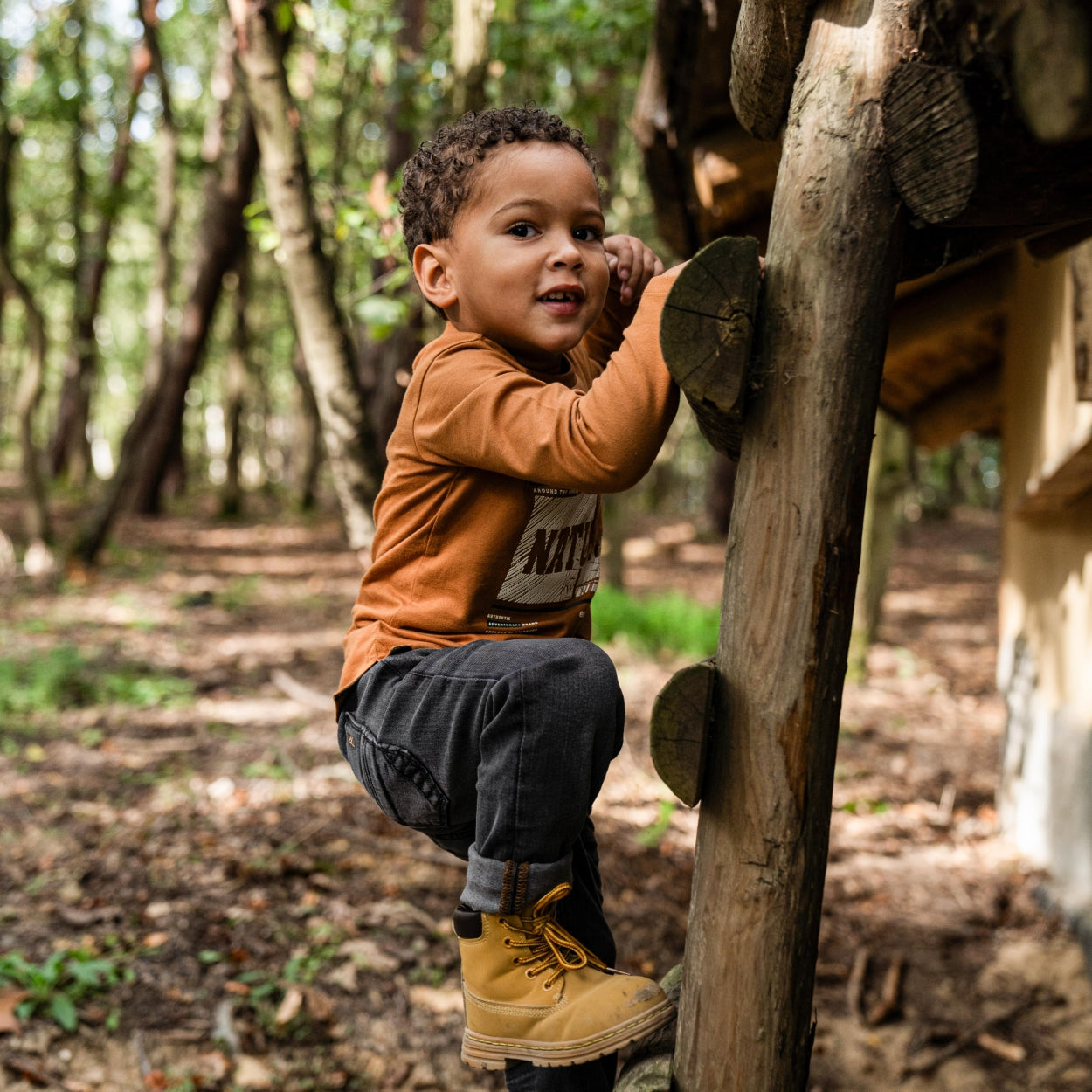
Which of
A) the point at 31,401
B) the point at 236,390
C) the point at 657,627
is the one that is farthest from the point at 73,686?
the point at 236,390

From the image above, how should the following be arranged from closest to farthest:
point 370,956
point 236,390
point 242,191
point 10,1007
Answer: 1. point 10,1007
2. point 370,956
3. point 242,191
4. point 236,390

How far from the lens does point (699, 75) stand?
3.26 metres

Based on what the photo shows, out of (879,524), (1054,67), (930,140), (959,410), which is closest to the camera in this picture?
(1054,67)

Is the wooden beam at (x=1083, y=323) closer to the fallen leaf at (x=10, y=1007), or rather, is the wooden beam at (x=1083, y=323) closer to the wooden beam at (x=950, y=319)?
the wooden beam at (x=950, y=319)

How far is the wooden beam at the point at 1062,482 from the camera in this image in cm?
357

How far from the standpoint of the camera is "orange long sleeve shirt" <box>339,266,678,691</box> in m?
1.50

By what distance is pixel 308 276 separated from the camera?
372 centimetres

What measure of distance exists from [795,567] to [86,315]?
43.2 ft

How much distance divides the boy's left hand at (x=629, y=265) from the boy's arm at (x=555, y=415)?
318 millimetres

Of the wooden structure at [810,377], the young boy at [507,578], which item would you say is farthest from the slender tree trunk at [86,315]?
the wooden structure at [810,377]

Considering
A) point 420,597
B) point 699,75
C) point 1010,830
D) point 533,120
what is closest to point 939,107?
point 533,120

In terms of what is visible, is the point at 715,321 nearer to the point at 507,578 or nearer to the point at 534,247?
the point at 534,247

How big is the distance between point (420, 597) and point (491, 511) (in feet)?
0.69

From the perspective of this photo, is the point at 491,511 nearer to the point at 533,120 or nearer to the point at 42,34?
the point at 533,120
